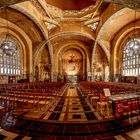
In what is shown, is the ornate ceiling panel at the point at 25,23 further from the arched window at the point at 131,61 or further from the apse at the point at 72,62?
the arched window at the point at 131,61

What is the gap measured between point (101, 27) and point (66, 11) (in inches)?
226

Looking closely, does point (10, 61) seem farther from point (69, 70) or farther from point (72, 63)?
point (72, 63)

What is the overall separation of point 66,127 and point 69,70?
2657 centimetres

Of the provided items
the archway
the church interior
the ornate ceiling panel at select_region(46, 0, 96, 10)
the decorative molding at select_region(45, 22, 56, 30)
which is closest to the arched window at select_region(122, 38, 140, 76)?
the church interior

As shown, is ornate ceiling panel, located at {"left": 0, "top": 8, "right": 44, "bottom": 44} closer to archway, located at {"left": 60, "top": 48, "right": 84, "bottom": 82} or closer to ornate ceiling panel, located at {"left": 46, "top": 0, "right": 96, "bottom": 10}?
ornate ceiling panel, located at {"left": 46, "top": 0, "right": 96, "bottom": 10}

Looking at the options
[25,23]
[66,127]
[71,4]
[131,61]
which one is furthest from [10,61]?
[66,127]

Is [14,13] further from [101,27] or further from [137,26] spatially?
[137,26]

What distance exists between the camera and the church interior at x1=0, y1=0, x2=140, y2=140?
4.61 m

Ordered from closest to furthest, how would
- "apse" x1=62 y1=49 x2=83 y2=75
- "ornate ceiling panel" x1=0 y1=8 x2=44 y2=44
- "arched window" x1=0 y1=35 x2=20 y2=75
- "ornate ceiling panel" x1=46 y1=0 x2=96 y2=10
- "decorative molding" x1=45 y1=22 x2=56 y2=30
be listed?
1. "ornate ceiling panel" x1=0 y1=8 x2=44 y2=44
2. "arched window" x1=0 y1=35 x2=20 y2=75
3. "ornate ceiling panel" x1=46 y1=0 x2=96 y2=10
4. "decorative molding" x1=45 y1=22 x2=56 y2=30
5. "apse" x1=62 y1=49 x2=83 y2=75

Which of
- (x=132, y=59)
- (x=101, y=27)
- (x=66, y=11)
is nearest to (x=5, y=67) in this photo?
(x=66, y=11)

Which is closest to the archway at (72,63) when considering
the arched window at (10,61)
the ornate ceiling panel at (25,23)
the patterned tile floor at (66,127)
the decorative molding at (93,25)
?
the decorative molding at (93,25)

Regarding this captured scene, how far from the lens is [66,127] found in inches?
178

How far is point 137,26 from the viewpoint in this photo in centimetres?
1889

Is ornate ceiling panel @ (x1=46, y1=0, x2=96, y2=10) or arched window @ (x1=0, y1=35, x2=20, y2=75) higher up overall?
ornate ceiling panel @ (x1=46, y1=0, x2=96, y2=10)
